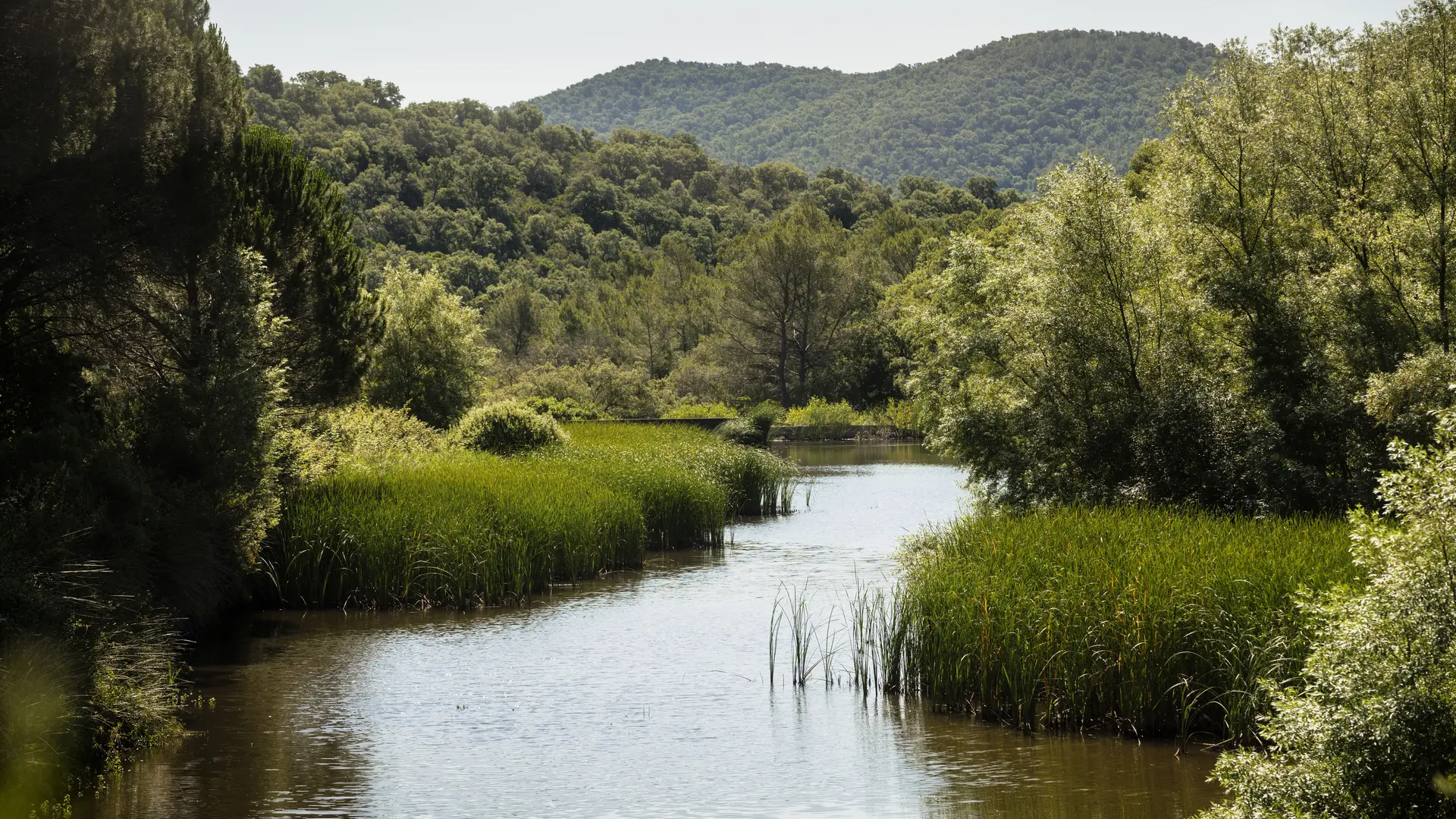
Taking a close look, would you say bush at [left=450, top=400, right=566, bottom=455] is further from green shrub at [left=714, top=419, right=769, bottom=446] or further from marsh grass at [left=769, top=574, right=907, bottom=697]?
green shrub at [left=714, top=419, right=769, bottom=446]

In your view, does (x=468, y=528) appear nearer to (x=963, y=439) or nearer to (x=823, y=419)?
(x=963, y=439)

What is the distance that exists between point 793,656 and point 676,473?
13.8 metres

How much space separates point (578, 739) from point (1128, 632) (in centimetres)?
553

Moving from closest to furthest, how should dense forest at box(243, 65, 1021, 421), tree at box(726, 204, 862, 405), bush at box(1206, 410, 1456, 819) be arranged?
bush at box(1206, 410, 1456, 819) < tree at box(726, 204, 862, 405) < dense forest at box(243, 65, 1021, 421)

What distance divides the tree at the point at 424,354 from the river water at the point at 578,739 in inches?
670

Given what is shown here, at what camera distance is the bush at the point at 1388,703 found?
24.2ft

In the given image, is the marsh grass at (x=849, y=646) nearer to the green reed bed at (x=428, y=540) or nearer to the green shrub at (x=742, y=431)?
the green reed bed at (x=428, y=540)

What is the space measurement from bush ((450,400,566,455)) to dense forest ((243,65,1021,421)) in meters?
4.96

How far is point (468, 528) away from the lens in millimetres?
21250

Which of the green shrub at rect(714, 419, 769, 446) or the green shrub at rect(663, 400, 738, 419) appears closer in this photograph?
the green shrub at rect(714, 419, 769, 446)

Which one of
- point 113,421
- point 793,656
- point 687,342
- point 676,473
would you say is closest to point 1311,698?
point 793,656

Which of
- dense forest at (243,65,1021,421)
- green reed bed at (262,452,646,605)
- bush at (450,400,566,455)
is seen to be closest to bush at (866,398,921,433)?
dense forest at (243,65,1021,421)

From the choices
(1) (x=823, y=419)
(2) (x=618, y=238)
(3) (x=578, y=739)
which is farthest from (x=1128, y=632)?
(2) (x=618, y=238)

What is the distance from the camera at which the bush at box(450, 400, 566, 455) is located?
32.2m
